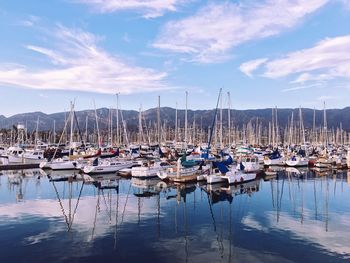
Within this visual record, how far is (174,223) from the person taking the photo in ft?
76.3

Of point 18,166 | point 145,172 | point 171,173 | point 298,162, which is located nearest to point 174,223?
point 171,173

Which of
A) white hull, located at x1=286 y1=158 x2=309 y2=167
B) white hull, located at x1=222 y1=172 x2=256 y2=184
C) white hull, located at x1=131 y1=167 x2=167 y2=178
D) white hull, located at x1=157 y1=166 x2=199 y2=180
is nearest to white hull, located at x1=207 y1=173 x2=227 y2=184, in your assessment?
white hull, located at x1=222 y1=172 x2=256 y2=184

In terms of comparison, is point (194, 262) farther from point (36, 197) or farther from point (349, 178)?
point (349, 178)

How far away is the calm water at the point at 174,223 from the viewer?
1716 cm

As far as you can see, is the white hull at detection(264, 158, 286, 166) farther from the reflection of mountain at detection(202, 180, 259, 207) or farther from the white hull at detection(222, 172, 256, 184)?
the reflection of mountain at detection(202, 180, 259, 207)

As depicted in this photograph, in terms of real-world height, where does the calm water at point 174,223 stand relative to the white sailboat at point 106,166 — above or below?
below

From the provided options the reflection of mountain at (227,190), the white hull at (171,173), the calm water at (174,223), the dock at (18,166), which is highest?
the white hull at (171,173)

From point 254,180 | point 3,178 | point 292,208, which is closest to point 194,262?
point 292,208

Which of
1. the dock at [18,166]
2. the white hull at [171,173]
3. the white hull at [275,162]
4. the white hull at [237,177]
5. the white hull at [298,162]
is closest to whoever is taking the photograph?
the white hull at [237,177]

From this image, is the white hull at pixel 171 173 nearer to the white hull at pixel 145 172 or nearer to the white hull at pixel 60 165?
the white hull at pixel 145 172

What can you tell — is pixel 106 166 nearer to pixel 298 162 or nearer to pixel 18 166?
pixel 18 166

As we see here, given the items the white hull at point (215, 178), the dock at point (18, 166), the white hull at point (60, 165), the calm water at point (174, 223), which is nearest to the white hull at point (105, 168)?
the white hull at point (60, 165)

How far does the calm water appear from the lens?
1716 centimetres

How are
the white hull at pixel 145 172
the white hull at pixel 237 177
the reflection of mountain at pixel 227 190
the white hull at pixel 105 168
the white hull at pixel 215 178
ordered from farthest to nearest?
the white hull at pixel 105 168 → the white hull at pixel 145 172 → the white hull at pixel 237 177 → the white hull at pixel 215 178 → the reflection of mountain at pixel 227 190
